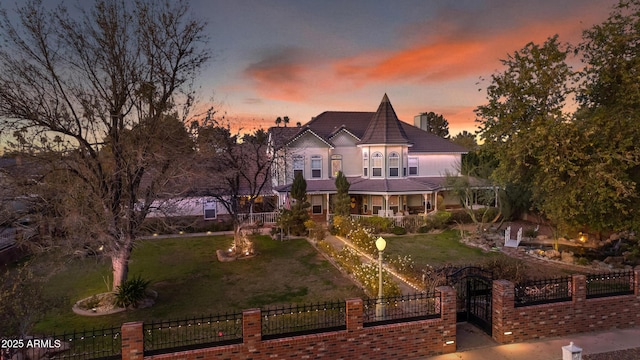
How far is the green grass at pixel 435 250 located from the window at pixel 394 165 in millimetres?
6751

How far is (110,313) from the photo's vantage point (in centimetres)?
1210

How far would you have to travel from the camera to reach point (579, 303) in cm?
977

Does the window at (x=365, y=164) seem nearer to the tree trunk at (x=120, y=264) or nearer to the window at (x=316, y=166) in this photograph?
the window at (x=316, y=166)

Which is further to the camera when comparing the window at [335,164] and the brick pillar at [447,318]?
the window at [335,164]

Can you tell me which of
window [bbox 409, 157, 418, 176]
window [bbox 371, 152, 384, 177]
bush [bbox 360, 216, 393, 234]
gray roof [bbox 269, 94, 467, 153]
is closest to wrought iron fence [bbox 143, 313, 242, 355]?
bush [bbox 360, 216, 393, 234]

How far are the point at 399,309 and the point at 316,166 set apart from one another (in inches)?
821

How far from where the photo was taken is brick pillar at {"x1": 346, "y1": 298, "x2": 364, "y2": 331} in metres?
8.36

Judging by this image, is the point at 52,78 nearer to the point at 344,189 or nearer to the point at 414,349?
the point at 414,349

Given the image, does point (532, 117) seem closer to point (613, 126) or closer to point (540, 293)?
point (613, 126)

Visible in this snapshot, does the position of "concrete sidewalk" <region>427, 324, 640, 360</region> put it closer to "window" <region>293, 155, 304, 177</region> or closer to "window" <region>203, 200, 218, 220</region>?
"window" <region>293, 155, 304, 177</region>

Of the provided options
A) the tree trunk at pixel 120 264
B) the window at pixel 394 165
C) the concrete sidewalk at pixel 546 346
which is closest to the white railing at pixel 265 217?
the window at pixel 394 165

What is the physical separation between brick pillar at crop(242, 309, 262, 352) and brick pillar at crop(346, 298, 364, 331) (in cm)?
202

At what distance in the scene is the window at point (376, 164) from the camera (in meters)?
29.1

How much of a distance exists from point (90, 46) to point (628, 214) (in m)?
20.7
